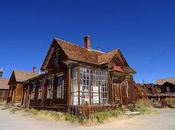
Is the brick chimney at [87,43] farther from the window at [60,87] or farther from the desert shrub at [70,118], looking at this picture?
Answer: the desert shrub at [70,118]

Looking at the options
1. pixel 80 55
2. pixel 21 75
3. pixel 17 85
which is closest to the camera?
pixel 80 55

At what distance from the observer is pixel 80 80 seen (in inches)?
658

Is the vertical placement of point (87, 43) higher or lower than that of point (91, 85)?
higher

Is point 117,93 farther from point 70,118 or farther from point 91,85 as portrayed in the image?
point 70,118

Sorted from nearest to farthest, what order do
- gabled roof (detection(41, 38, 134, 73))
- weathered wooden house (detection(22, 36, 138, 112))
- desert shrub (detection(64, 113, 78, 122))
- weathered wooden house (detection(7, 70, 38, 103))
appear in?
desert shrub (detection(64, 113, 78, 122)), weathered wooden house (detection(22, 36, 138, 112)), gabled roof (detection(41, 38, 134, 73)), weathered wooden house (detection(7, 70, 38, 103))

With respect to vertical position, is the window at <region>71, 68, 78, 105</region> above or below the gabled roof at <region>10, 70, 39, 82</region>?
below

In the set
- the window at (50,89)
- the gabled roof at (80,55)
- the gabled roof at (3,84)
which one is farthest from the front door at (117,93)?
the gabled roof at (3,84)

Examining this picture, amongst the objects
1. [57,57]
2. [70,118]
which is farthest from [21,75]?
[70,118]

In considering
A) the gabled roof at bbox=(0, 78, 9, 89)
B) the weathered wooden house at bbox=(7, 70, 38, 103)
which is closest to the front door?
the weathered wooden house at bbox=(7, 70, 38, 103)

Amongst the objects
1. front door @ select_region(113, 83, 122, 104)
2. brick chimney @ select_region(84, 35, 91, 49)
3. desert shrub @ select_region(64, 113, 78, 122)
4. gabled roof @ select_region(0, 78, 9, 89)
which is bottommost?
desert shrub @ select_region(64, 113, 78, 122)

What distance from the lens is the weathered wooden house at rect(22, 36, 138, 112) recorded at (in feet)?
54.6

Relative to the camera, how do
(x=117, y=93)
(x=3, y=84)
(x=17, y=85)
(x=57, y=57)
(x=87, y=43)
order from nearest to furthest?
(x=117, y=93), (x=57, y=57), (x=87, y=43), (x=17, y=85), (x=3, y=84)

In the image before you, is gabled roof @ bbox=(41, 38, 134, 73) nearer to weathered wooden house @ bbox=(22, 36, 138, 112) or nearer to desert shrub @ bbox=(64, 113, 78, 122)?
weathered wooden house @ bbox=(22, 36, 138, 112)

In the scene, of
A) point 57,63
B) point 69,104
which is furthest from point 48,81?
point 69,104
